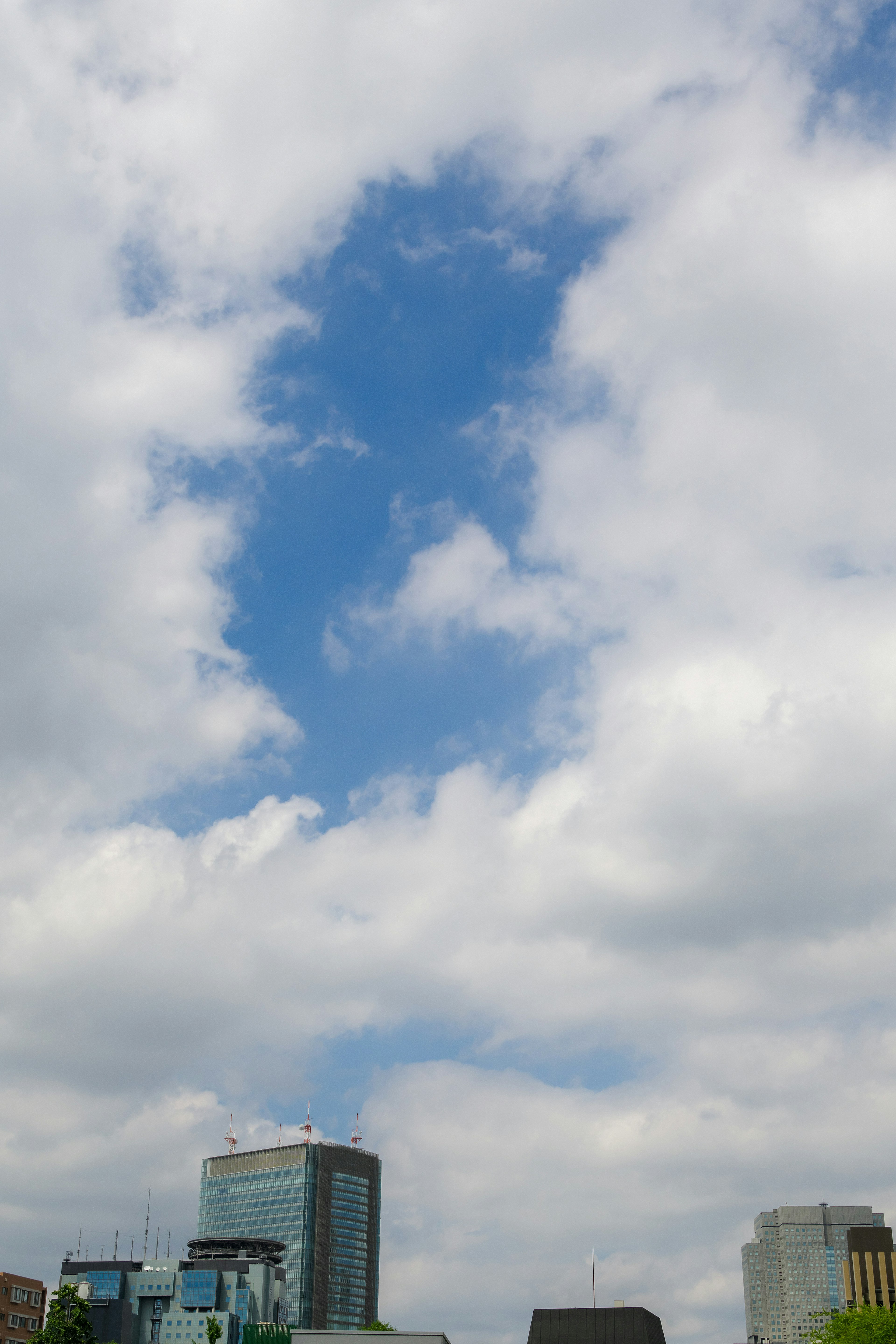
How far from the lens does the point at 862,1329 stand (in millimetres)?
97125

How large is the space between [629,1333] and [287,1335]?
27.6 m

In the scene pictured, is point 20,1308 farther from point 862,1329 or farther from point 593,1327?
point 862,1329

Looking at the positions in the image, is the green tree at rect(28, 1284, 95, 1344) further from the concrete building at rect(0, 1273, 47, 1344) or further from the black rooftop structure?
the concrete building at rect(0, 1273, 47, 1344)

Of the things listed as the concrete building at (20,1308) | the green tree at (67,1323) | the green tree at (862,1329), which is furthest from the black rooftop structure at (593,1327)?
the concrete building at (20,1308)

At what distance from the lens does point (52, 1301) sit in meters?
96.5

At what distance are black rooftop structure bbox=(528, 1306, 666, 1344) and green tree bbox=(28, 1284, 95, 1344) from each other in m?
34.8

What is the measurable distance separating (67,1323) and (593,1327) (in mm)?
40868

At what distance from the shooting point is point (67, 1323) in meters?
94.1

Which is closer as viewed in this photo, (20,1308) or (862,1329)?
(862,1329)

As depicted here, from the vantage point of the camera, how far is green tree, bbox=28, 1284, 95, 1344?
92.1 meters

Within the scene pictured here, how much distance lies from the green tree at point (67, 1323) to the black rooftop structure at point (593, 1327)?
114 ft

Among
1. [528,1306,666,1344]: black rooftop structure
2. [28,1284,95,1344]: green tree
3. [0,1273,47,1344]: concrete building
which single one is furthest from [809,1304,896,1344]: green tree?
[0,1273,47,1344]: concrete building

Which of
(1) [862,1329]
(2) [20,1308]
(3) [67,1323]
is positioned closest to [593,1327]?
(1) [862,1329]

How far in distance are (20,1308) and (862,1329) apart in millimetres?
107137
